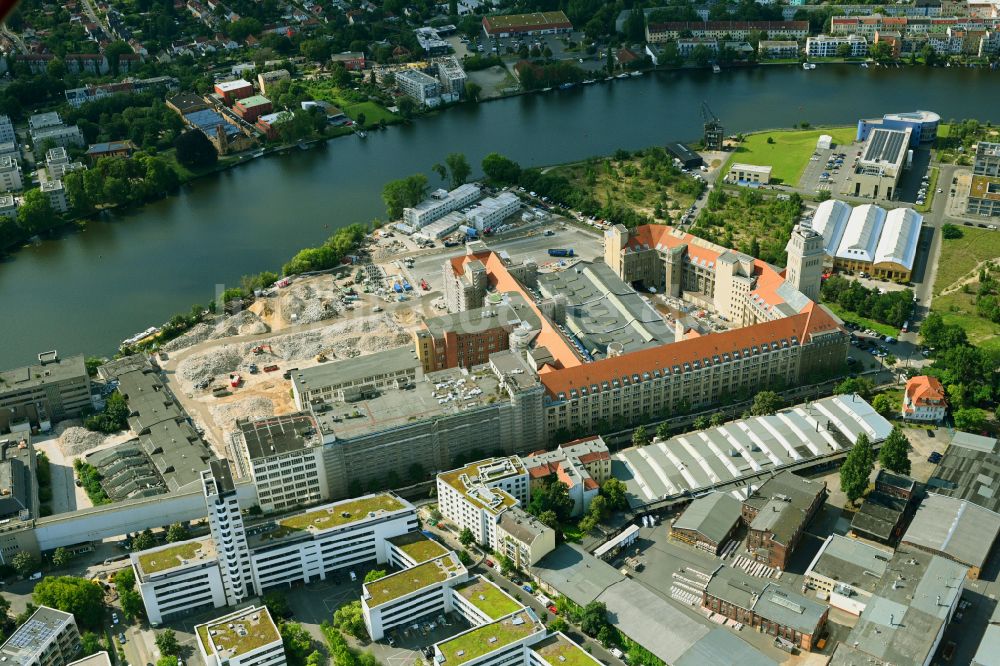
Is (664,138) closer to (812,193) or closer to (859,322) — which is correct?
(812,193)

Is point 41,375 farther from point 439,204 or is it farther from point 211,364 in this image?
point 439,204

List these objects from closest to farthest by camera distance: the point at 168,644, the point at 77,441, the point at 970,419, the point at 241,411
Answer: the point at 168,644 < the point at 970,419 < the point at 77,441 < the point at 241,411

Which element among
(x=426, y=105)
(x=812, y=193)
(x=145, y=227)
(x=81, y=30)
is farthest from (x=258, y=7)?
(x=812, y=193)

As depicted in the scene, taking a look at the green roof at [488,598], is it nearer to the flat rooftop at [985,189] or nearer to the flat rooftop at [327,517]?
the flat rooftop at [327,517]

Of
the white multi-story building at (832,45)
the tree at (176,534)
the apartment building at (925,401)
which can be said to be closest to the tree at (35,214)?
the tree at (176,534)

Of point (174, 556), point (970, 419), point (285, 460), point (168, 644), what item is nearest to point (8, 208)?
point (285, 460)

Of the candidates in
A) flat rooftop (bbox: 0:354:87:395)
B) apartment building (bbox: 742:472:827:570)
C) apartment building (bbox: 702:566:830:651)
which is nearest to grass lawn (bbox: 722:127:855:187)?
apartment building (bbox: 742:472:827:570)

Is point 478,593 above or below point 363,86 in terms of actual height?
below
